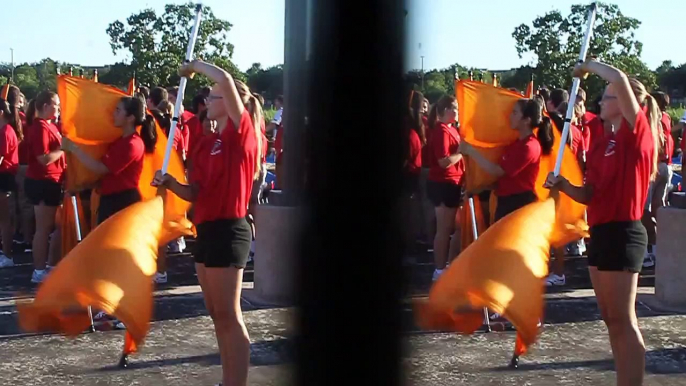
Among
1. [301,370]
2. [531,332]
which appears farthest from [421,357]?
[531,332]

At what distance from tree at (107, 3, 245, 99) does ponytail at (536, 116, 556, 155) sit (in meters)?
11.9

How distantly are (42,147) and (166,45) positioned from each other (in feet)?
35.5

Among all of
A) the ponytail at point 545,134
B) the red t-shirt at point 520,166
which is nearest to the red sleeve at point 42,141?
the red t-shirt at point 520,166

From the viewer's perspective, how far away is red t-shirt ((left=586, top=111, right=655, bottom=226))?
15.8 feet

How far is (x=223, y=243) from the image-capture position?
4883mm

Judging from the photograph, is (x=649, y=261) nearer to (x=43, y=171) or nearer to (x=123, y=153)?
(x=123, y=153)

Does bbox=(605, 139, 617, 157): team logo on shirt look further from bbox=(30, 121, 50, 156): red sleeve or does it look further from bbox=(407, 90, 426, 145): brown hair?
bbox=(30, 121, 50, 156): red sleeve

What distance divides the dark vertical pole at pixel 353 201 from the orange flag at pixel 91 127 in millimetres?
1676

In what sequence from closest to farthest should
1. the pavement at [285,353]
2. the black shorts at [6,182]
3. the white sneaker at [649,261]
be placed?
the pavement at [285,353] < the black shorts at [6,182] < the white sneaker at [649,261]

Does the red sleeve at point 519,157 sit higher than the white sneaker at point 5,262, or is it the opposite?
the red sleeve at point 519,157

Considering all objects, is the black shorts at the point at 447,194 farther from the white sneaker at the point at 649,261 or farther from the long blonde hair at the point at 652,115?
the long blonde hair at the point at 652,115

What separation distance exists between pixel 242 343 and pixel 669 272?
4539mm

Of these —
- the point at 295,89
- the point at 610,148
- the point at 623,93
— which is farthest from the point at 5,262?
the point at 623,93

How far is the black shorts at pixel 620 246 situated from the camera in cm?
482
